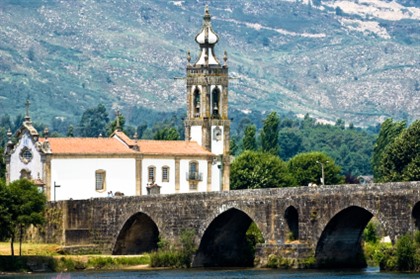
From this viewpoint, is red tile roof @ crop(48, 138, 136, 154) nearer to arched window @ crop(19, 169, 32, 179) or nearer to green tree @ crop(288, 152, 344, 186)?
arched window @ crop(19, 169, 32, 179)

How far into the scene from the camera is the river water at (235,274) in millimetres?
122938

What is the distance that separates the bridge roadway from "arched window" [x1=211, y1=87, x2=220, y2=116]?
26.4m

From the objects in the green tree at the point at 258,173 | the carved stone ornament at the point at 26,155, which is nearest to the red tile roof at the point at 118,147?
the carved stone ornament at the point at 26,155

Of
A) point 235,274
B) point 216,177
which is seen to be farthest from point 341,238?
point 216,177

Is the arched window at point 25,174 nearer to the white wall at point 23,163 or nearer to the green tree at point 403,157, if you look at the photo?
the white wall at point 23,163

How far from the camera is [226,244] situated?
140750mm

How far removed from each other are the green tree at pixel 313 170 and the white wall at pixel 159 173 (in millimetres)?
17750

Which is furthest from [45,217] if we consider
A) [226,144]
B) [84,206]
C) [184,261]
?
[226,144]

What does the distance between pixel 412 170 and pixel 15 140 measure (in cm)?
3268

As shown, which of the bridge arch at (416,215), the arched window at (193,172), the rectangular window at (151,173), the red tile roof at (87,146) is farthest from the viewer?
the arched window at (193,172)

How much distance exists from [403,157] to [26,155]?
107 feet

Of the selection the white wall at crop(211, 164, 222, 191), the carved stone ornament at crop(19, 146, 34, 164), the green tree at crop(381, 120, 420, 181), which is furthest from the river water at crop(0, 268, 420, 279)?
the green tree at crop(381, 120, 420, 181)

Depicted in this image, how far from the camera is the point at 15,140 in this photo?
535 ft

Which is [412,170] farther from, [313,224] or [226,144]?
[313,224]
